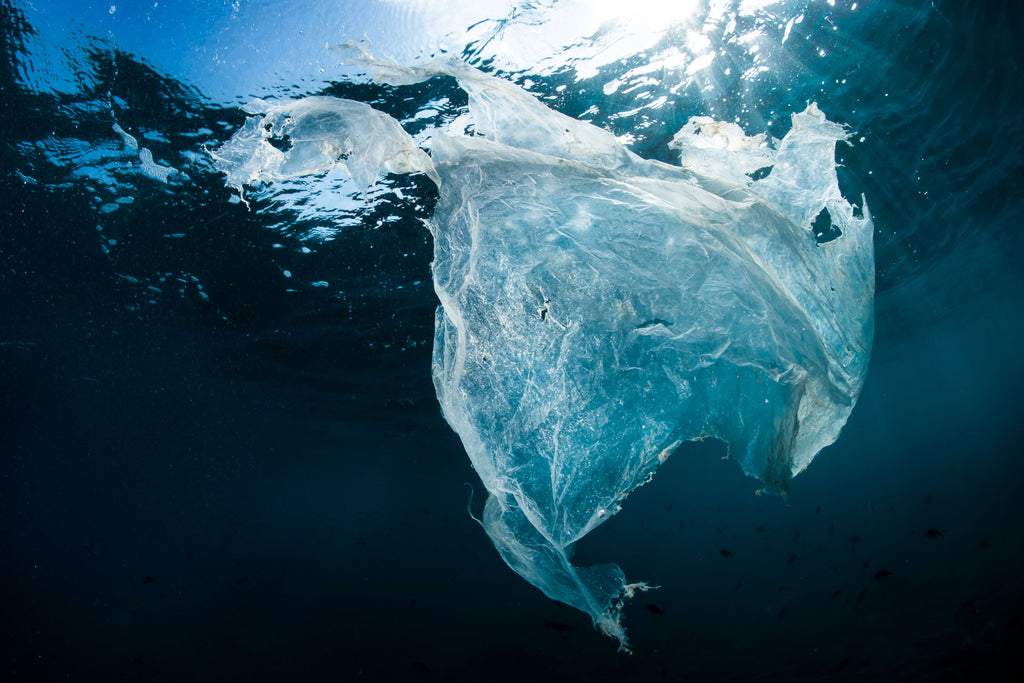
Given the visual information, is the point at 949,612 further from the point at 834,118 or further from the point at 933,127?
the point at 834,118

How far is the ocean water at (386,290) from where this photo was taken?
5.81 metres

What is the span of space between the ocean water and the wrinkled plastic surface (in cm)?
227

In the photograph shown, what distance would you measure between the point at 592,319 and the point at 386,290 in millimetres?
8825

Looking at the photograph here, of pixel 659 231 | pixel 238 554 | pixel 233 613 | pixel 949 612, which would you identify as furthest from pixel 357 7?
pixel 238 554

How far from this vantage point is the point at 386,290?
37.8 feet

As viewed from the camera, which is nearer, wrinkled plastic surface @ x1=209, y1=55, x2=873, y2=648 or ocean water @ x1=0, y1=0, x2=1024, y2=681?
wrinkled plastic surface @ x1=209, y1=55, x2=873, y2=648

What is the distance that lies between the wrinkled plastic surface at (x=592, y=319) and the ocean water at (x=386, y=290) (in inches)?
89.4

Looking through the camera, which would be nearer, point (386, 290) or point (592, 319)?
point (592, 319)

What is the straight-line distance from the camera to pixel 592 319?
3.63 meters

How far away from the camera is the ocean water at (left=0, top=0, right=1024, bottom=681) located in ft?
19.1

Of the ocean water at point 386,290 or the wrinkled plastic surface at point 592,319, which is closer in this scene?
the wrinkled plastic surface at point 592,319

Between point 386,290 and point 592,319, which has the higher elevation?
point 386,290

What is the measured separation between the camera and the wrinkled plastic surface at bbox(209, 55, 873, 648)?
3564mm

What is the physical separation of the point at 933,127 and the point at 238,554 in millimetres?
124673
